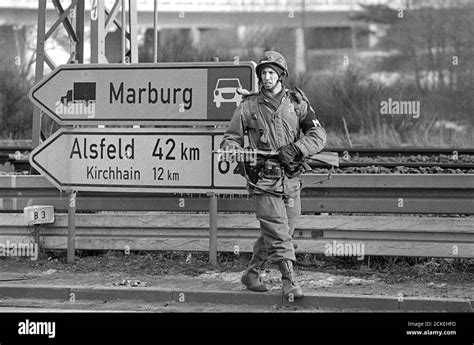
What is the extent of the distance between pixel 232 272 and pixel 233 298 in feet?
3.08

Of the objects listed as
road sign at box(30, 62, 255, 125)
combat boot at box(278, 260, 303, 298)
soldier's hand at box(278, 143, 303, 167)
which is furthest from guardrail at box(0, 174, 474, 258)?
combat boot at box(278, 260, 303, 298)

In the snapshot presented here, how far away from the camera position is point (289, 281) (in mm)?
7535

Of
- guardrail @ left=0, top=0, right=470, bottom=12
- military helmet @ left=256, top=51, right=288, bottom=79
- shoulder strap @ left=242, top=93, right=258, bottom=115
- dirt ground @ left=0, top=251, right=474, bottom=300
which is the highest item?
guardrail @ left=0, top=0, right=470, bottom=12

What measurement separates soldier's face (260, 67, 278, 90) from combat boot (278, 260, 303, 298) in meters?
1.51

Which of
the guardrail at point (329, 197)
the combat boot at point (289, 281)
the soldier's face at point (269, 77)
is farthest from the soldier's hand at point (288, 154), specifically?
the guardrail at point (329, 197)

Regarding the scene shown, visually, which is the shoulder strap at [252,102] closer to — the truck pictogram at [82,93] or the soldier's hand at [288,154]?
the soldier's hand at [288,154]

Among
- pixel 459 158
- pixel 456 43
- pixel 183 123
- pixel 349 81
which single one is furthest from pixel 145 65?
pixel 456 43

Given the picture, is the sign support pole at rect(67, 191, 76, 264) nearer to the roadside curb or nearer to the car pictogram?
the roadside curb

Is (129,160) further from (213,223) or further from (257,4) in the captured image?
(257,4)

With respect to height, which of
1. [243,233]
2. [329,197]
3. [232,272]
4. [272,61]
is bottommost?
[232,272]

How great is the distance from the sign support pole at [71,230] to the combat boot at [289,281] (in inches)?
105

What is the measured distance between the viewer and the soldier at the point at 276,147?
7.45 m

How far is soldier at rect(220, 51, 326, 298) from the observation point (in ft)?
24.4

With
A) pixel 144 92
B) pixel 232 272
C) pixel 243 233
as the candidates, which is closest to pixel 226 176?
pixel 243 233
